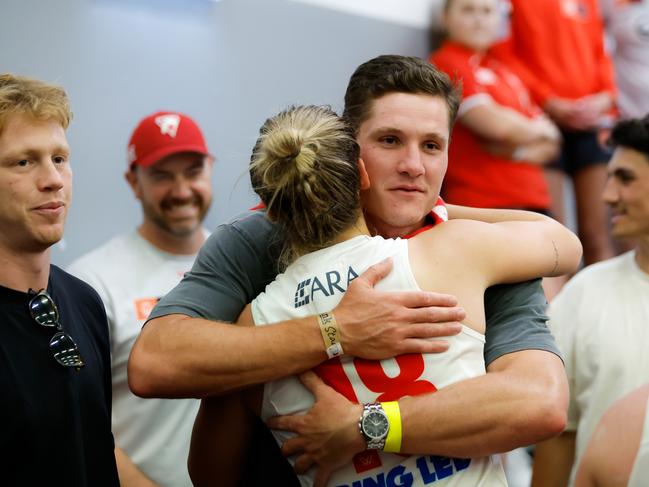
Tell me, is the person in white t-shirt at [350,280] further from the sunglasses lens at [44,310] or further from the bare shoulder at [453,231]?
the sunglasses lens at [44,310]

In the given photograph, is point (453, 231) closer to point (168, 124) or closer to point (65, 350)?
point (65, 350)

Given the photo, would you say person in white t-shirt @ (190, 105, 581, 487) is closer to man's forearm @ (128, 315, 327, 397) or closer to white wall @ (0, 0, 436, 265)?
man's forearm @ (128, 315, 327, 397)

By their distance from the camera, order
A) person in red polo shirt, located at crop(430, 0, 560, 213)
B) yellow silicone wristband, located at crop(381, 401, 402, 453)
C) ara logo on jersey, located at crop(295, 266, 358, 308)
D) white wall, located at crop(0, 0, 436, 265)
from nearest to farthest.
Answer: yellow silicone wristband, located at crop(381, 401, 402, 453) < ara logo on jersey, located at crop(295, 266, 358, 308) < white wall, located at crop(0, 0, 436, 265) < person in red polo shirt, located at crop(430, 0, 560, 213)

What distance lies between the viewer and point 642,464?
5.63 feet

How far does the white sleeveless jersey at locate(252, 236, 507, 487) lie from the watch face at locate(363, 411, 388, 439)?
0.06m

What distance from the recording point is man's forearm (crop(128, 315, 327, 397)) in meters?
1.61

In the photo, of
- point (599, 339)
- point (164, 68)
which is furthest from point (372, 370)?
point (164, 68)

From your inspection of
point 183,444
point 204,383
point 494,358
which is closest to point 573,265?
point 494,358

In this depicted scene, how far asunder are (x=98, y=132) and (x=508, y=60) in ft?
7.90

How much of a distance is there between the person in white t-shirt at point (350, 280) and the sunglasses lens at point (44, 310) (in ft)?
1.43

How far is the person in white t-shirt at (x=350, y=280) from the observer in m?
1.61

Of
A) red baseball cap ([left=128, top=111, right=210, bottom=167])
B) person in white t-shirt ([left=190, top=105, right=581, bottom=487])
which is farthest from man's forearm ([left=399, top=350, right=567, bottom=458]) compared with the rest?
red baseball cap ([left=128, top=111, right=210, bottom=167])

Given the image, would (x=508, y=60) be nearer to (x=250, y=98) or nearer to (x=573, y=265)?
(x=250, y=98)

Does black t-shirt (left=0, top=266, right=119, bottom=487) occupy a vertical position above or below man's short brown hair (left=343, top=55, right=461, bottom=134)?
below
